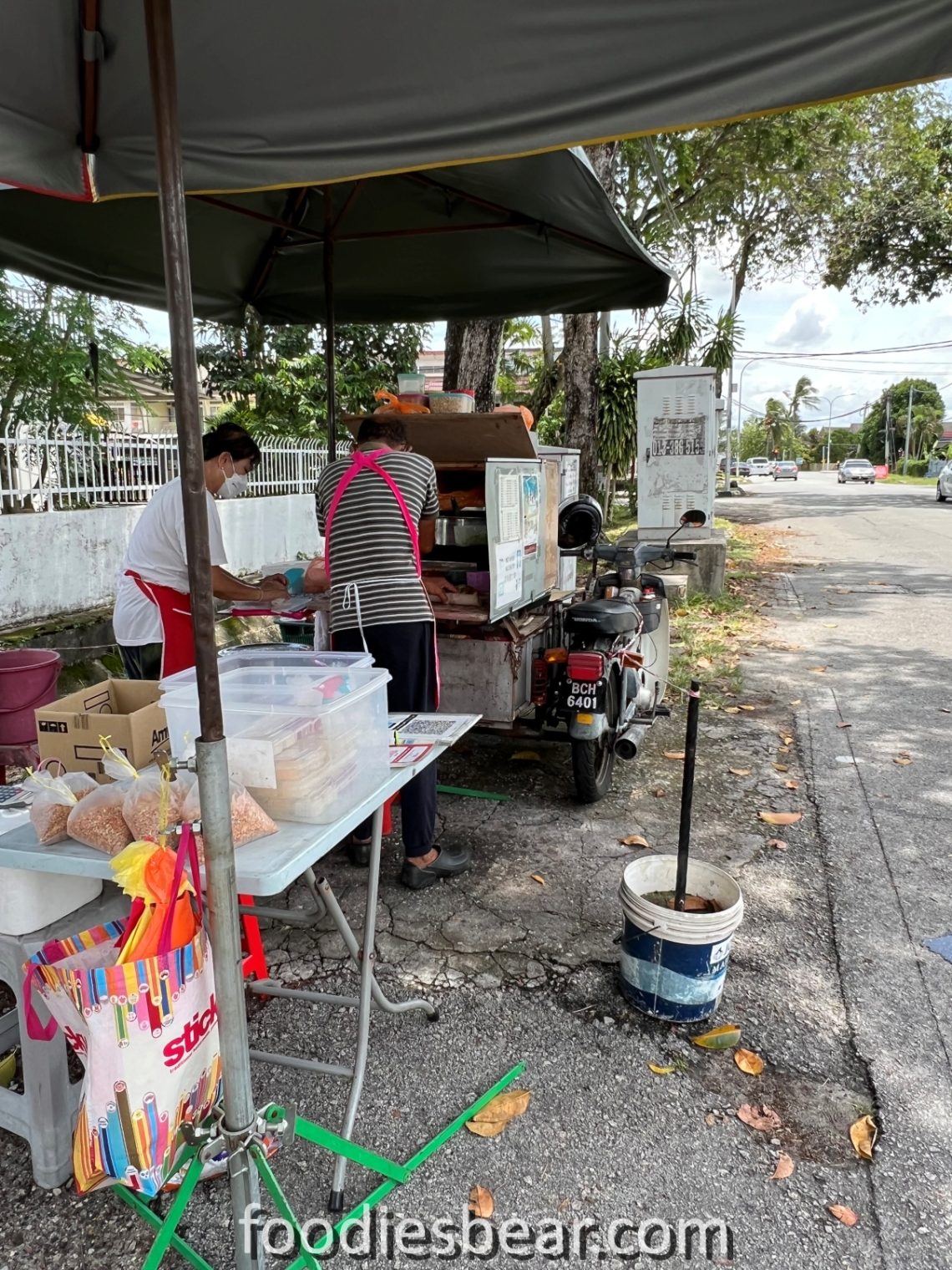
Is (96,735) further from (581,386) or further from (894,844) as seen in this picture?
(581,386)

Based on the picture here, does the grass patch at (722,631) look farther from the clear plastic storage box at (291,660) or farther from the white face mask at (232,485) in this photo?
the clear plastic storage box at (291,660)

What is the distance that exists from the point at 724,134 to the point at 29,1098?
43.8 feet

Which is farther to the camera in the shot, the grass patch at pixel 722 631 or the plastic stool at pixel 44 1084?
the grass patch at pixel 722 631

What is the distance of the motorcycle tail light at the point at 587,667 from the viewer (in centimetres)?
411

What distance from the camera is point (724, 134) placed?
466 inches

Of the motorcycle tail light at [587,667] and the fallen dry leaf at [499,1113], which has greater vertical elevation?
the motorcycle tail light at [587,667]

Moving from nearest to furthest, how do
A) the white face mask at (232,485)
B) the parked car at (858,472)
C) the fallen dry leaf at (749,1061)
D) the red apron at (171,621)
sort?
the fallen dry leaf at (749,1061) → the red apron at (171,621) → the white face mask at (232,485) → the parked car at (858,472)

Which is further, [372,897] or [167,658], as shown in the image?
[167,658]

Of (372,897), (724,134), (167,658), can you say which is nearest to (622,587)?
(167,658)

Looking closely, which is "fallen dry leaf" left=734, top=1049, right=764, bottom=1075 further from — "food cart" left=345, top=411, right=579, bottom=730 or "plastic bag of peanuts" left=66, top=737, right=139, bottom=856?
"plastic bag of peanuts" left=66, top=737, right=139, bottom=856

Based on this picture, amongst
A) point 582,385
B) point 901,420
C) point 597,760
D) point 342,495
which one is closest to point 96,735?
point 342,495

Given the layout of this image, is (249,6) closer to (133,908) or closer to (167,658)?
(133,908)

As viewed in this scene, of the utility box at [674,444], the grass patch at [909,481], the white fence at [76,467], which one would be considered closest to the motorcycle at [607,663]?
the white fence at [76,467]

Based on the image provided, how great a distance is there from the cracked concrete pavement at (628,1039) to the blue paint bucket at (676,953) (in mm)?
86
